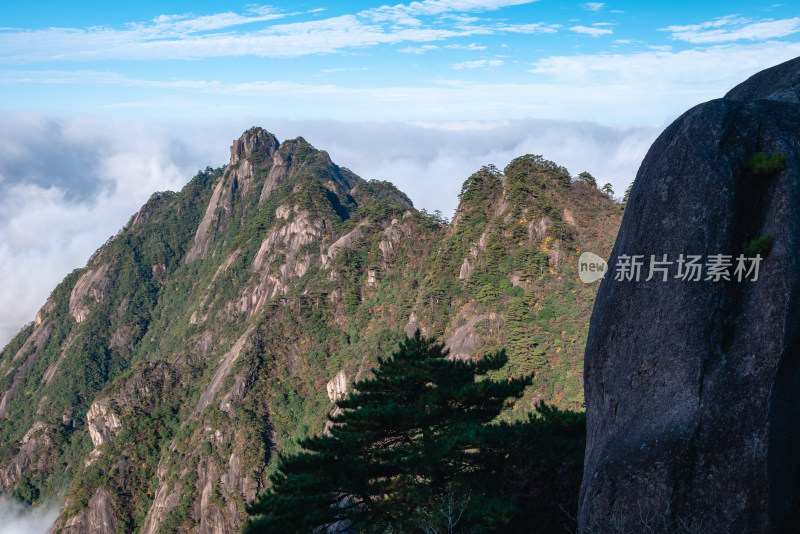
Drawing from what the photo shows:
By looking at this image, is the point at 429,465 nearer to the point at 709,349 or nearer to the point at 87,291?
the point at 709,349

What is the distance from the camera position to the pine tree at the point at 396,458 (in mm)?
13688

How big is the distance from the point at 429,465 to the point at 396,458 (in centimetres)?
100

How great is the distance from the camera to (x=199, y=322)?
10806 cm

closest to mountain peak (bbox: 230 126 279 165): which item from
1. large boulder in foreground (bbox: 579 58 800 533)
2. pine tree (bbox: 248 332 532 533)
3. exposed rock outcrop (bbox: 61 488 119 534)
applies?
exposed rock outcrop (bbox: 61 488 119 534)

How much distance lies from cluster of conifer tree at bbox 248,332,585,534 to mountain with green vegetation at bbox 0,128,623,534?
2.13 m

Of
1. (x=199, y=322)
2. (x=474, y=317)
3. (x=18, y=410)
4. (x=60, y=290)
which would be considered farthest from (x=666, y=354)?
(x=60, y=290)

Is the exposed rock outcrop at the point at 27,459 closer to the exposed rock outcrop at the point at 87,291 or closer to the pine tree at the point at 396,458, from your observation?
the exposed rock outcrop at the point at 87,291

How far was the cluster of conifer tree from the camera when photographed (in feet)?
43.2

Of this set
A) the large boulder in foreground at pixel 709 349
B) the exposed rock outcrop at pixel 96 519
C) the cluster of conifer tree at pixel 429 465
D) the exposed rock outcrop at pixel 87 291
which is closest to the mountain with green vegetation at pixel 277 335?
the exposed rock outcrop at pixel 96 519

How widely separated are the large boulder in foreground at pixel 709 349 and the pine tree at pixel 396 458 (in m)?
4.04

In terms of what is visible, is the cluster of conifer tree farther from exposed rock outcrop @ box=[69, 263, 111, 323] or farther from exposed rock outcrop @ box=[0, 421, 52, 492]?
exposed rock outcrop @ box=[69, 263, 111, 323]

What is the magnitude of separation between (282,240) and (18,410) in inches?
2884

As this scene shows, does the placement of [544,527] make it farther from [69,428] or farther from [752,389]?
[69,428]

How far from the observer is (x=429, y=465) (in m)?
14.3
